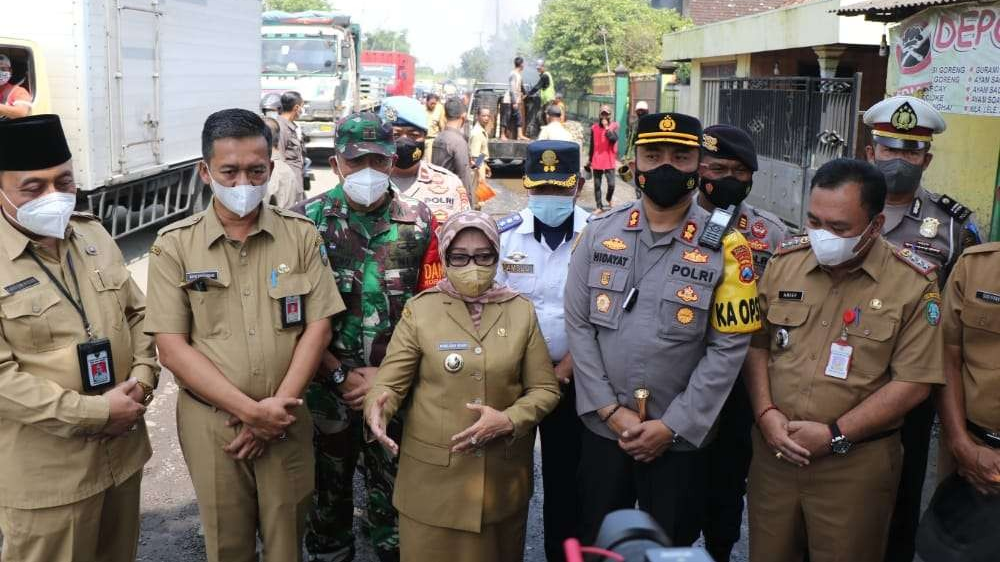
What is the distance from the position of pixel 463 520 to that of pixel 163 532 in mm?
1939

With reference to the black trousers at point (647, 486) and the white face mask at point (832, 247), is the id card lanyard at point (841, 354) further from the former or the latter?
the black trousers at point (647, 486)

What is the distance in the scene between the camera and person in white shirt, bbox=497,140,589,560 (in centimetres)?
368

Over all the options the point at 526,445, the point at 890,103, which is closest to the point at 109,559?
the point at 526,445

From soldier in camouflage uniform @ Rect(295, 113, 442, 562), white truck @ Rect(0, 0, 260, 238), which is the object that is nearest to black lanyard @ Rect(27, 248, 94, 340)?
soldier in camouflage uniform @ Rect(295, 113, 442, 562)

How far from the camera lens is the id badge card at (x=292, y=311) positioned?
320 centimetres

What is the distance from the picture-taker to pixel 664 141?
312cm

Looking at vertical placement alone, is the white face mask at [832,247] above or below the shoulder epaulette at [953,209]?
below

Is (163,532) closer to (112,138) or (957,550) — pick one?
(957,550)

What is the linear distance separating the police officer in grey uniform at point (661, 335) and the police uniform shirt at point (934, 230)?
3.79 ft

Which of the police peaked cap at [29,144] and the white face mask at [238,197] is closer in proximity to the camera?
the police peaked cap at [29,144]

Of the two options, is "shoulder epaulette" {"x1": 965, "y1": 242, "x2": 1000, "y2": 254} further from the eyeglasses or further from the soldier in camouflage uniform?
the soldier in camouflage uniform

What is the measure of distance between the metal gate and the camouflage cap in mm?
8793

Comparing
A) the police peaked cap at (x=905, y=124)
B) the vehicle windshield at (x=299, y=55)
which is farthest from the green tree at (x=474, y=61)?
the police peaked cap at (x=905, y=124)

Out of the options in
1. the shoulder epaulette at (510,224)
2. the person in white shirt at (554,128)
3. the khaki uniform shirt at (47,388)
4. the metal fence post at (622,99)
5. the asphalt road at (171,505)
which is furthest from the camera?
the metal fence post at (622,99)
